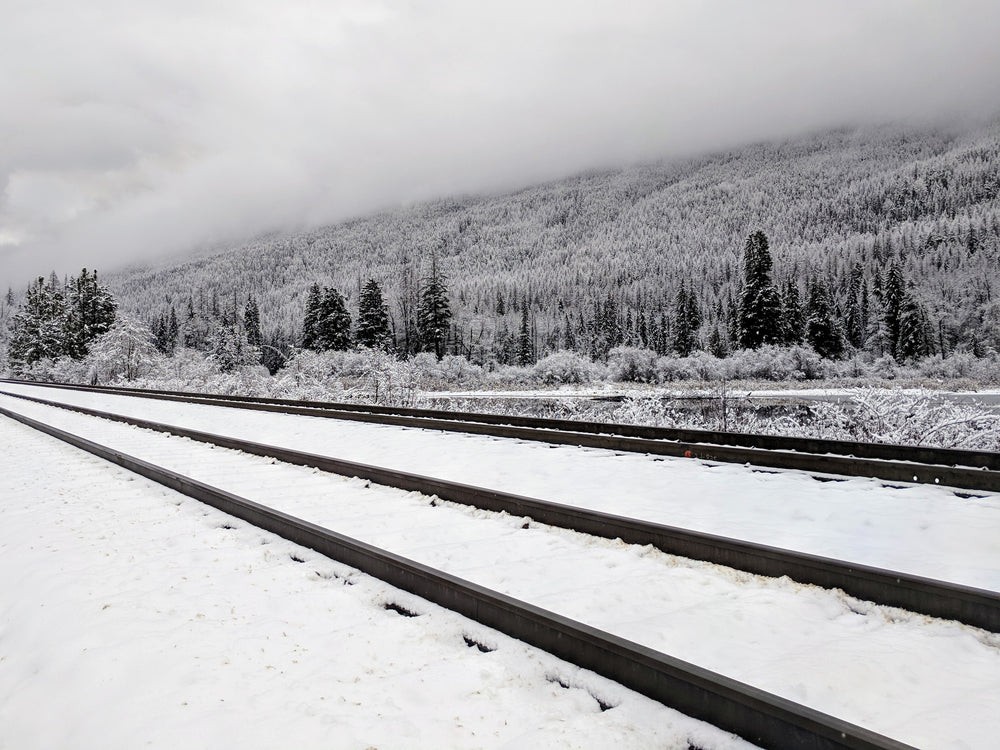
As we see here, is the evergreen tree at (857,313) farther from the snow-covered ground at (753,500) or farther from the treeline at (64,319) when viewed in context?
the treeline at (64,319)

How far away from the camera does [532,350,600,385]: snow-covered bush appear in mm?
46812

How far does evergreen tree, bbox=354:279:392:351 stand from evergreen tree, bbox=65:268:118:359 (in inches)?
1101

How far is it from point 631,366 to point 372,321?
102 ft

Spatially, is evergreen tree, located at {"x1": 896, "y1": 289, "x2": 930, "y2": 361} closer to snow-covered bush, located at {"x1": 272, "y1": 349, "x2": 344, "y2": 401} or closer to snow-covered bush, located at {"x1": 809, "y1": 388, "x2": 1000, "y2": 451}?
snow-covered bush, located at {"x1": 809, "y1": 388, "x2": 1000, "y2": 451}

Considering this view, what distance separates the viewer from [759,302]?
2003 inches

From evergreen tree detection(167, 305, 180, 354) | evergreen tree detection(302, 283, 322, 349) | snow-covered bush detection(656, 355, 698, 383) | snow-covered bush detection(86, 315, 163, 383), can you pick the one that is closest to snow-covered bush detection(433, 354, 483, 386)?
snow-covered bush detection(656, 355, 698, 383)

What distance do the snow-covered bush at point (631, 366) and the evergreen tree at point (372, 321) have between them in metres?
27.3

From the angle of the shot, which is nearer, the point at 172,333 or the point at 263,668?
the point at 263,668

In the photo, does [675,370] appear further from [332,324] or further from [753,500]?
[753,500]

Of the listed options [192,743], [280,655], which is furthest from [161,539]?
[192,743]

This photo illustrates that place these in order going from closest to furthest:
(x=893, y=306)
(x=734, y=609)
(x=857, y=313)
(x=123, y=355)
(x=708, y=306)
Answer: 1. (x=734, y=609)
2. (x=123, y=355)
3. (x=893, y=306)
4. (x=857, y=313)
5. (x=708, y=306)

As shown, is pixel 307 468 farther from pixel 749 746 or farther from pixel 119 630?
pixel 749 746

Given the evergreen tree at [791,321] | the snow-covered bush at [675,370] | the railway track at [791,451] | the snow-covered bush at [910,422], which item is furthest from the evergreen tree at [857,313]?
the railway track at [791,451]

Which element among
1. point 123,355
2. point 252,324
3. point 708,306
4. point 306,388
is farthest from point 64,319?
point 708,306
